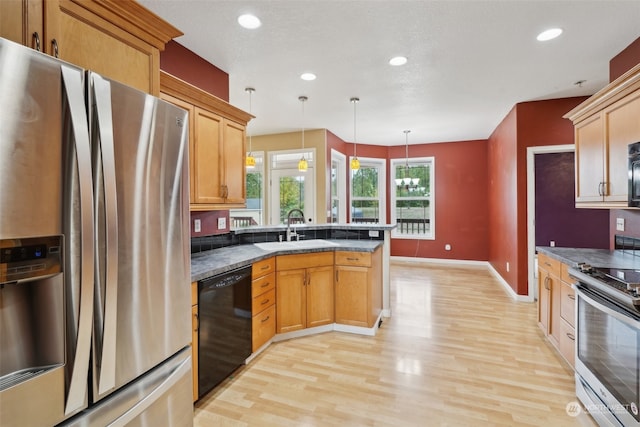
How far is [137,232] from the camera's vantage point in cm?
116

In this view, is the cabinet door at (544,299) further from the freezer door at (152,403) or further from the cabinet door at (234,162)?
the freezer door at (152,403)

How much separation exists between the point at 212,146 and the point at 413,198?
18.1 feet

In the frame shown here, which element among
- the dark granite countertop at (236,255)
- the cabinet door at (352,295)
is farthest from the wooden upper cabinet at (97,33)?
the cabinet door at (352,295)

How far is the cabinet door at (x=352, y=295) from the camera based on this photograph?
312 cm

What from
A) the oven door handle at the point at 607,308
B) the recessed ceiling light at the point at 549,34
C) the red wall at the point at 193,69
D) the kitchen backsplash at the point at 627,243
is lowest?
the oven door handle at the point at 607,308

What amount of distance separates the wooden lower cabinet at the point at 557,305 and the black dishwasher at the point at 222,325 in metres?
2.52

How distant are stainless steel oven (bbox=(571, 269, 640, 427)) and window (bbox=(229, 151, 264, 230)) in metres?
4.91

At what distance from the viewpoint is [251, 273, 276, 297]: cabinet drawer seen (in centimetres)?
265

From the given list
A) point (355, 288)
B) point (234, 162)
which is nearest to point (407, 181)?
point (355, 288)

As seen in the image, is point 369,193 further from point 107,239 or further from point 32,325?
point 32,325

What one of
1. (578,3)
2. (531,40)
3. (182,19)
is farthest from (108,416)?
(531,40)

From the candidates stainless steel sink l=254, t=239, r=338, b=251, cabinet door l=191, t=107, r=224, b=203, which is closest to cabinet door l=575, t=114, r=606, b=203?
stainless steel sink l=254, t=239, r=338, b=251

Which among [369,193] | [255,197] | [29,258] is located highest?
[369,193]

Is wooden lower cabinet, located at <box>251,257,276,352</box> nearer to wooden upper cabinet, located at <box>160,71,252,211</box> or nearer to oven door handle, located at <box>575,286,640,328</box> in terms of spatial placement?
wooden upper cabinet, located at <box>160,71,252,211</box>
